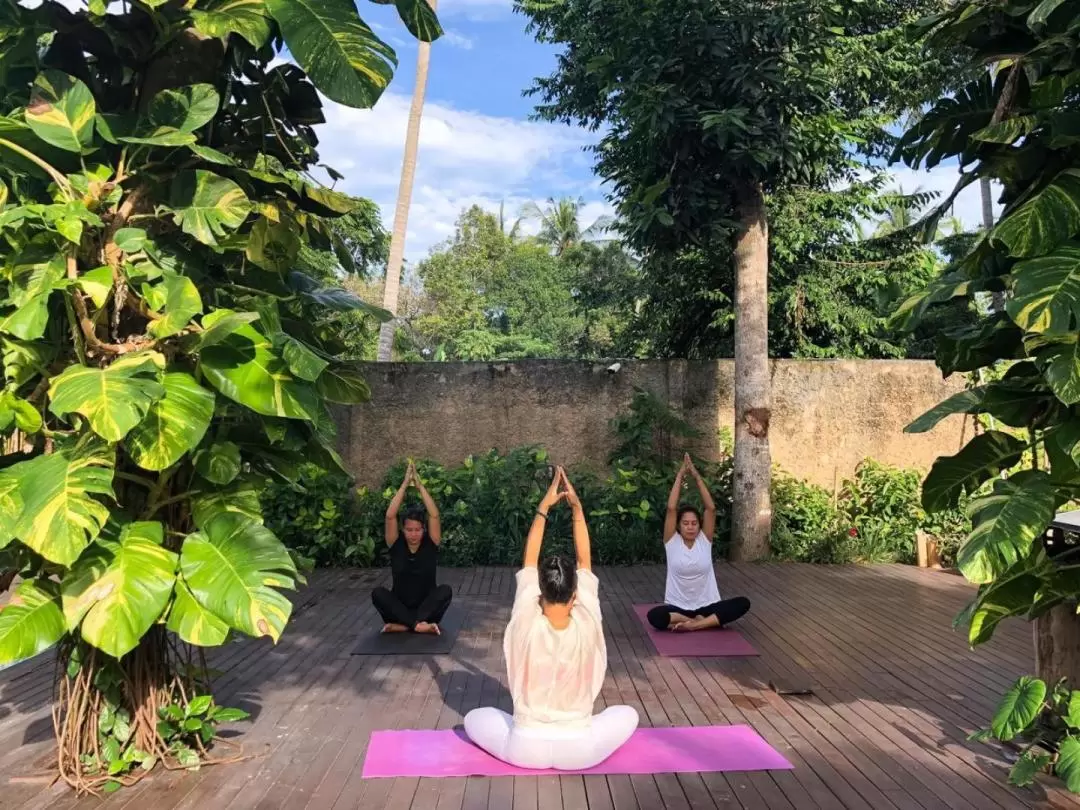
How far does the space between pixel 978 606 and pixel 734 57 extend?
5.80 metres

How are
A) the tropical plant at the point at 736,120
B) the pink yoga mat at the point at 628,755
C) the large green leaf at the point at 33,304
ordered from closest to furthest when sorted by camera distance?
the large green leaf at the point at 33,304 → the pink yoga mat at the point at 628,755 → the tropical plant at the point at 736,120

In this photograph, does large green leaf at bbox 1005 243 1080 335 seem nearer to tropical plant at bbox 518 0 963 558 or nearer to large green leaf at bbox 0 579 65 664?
large green leaf at bbox 0 579 65 664

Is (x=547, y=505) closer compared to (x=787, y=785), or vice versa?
(x=787, y=785)

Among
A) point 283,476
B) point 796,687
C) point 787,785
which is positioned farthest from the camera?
point 796,687

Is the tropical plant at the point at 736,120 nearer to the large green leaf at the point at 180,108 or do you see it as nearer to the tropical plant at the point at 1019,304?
the tropical plant at the point at 1019,304

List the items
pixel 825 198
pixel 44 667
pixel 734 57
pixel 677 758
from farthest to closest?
1. pixel 825 198
2. pixel 734 57
3. pixel 44 667
4. pixel 677 758

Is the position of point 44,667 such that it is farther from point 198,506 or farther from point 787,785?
point 787,785

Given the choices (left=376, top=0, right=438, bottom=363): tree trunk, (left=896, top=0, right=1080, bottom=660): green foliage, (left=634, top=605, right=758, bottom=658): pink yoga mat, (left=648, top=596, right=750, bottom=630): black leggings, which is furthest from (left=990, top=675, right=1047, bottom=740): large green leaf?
(left=376, top=0, right=438, bottom=363): tree trunk

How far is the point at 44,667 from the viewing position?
16.7ft

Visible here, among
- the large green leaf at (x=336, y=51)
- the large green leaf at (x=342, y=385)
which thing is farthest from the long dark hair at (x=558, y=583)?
the large green leaf at (x=336, y=51)

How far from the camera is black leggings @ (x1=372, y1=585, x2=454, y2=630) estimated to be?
5.64 m

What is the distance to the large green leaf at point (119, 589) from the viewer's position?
2867mm

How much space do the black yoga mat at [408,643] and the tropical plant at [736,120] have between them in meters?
3.77

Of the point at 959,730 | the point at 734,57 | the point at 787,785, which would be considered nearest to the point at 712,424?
the point at 734,57
